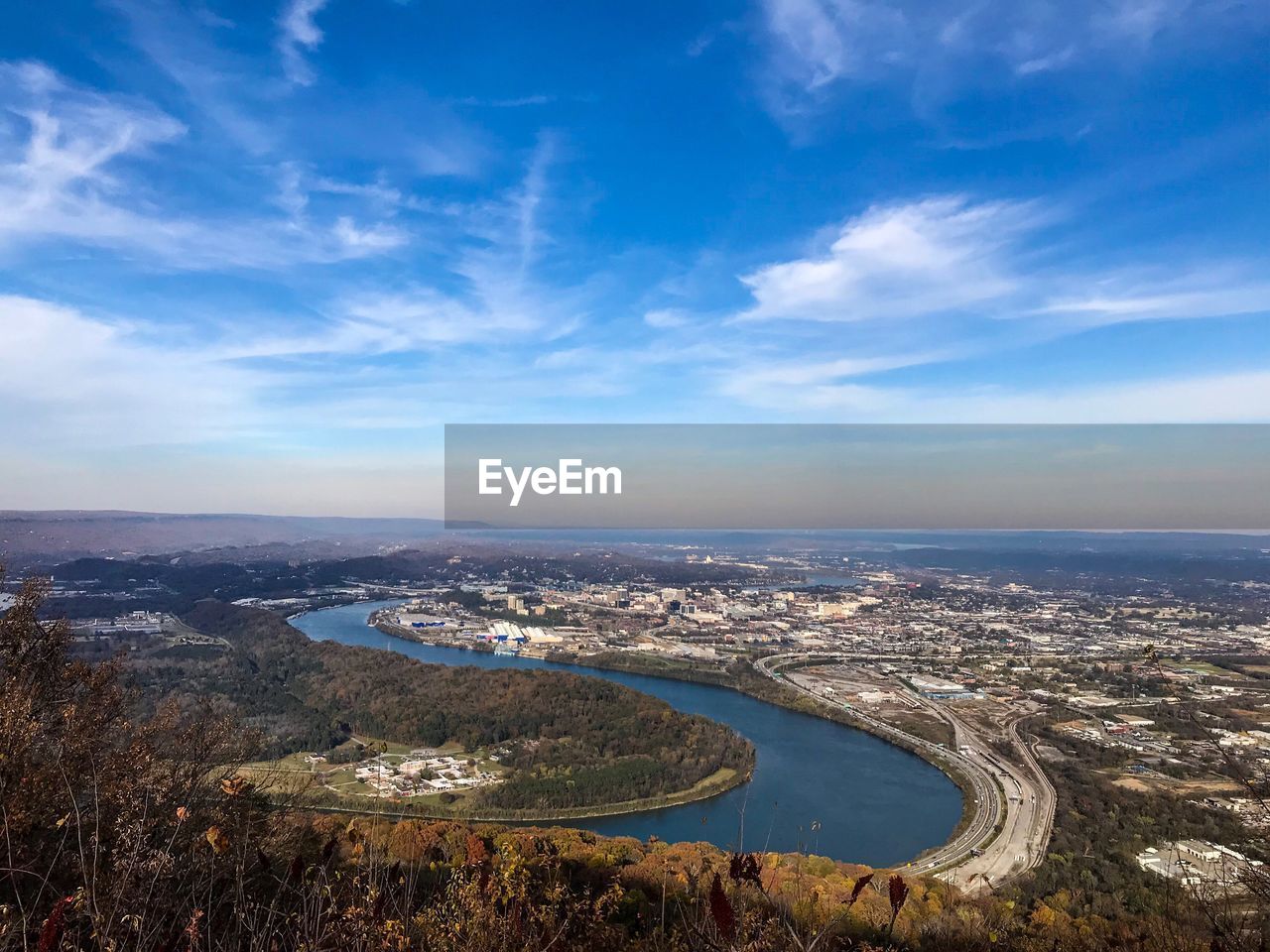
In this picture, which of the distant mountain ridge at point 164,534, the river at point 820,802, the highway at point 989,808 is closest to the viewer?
the highway at point 989,808

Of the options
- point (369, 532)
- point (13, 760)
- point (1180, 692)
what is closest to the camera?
point (13, 760)

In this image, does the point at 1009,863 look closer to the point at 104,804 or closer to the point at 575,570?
the point at 104,804

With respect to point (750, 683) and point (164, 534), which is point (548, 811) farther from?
point (164, 534)

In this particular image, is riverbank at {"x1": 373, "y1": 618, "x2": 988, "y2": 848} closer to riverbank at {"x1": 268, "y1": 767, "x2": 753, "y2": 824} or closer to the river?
the river

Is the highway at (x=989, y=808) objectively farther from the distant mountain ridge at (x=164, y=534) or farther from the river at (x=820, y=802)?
the distant mountain ridge at (x=164, y=534)

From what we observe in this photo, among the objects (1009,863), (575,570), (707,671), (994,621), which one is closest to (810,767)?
(1009,863)

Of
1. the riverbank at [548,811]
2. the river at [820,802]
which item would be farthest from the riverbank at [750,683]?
the riverbank at [548,811]

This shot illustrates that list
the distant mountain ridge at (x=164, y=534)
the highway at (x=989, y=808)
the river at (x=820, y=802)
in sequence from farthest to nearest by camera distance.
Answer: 1. the distant mountain ridge at (x=164, y=534)
2. the river at (x=820, y=802)
3. the highway at (x=989, y=808)
